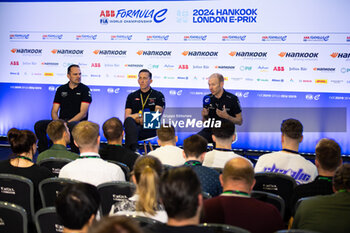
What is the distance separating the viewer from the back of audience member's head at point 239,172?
2740mm

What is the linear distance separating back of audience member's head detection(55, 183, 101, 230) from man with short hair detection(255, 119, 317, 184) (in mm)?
2353

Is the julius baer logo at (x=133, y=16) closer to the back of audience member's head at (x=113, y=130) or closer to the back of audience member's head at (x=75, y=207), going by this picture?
the back of audience member's head at (x=113, y=130)

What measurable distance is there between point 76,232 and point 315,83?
21.1 feet

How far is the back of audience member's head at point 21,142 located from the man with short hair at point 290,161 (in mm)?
2105

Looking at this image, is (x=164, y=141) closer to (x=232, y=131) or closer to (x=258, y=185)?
(x=232, y=131)

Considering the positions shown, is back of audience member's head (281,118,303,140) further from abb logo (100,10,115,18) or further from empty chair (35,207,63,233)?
abb logo (100,10,115,18)

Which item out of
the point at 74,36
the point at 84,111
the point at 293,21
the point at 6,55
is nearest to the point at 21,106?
the point at 6,55

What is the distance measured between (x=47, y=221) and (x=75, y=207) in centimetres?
66

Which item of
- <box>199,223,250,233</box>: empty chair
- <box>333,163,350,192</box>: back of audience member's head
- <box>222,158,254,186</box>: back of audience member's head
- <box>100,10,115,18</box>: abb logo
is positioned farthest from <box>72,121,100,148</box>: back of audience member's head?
<box>100,10,115,18</box>: abb logo

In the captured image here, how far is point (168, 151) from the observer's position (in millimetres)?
4508

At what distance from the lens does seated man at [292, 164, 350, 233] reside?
254 centimetres

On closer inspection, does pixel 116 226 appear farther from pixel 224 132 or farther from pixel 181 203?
pixel 224 132

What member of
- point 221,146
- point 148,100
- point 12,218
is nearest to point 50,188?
point 12,218

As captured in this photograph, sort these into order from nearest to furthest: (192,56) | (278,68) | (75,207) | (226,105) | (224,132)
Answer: (75,207)
(224,132)
(226,105)
(278,68)
(192,56)
